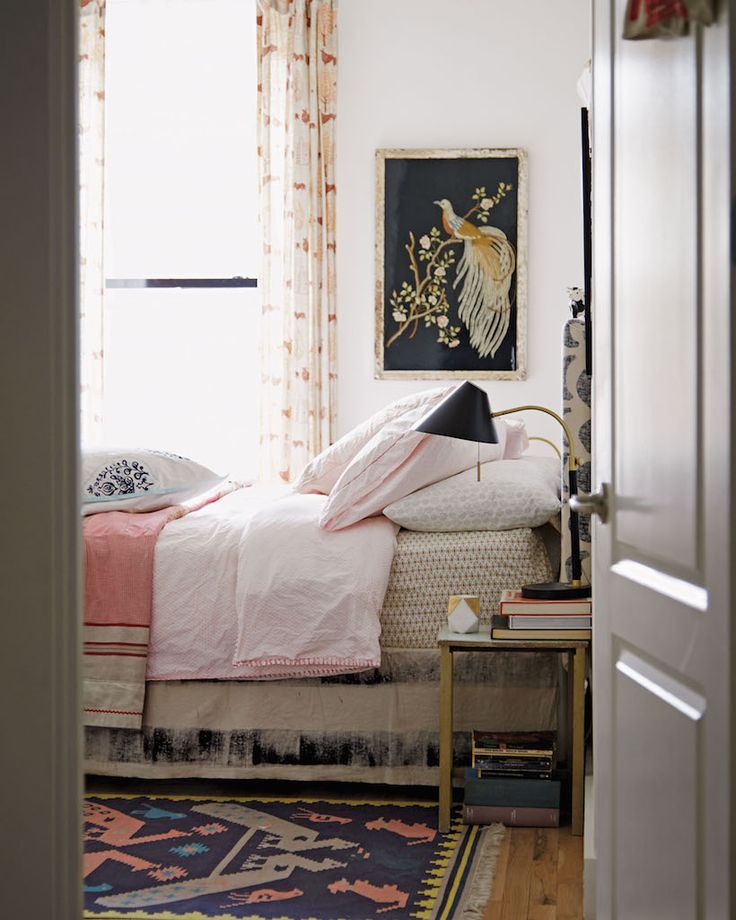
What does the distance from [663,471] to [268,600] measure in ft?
5.64

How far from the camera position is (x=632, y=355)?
1563mm

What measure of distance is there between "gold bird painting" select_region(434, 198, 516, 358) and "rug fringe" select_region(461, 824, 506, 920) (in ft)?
9.95

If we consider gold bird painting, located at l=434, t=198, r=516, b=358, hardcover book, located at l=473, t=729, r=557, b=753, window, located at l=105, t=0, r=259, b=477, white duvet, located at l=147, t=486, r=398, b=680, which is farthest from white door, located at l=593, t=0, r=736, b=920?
window, located at l=105, t=0, r=259, b=477

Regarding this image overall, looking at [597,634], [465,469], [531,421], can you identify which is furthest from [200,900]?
[531,421]

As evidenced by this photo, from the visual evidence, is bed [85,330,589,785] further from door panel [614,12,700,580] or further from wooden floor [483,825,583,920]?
door panel [614,12,700,580]

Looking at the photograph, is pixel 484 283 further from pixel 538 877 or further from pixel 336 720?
pixel 538 877

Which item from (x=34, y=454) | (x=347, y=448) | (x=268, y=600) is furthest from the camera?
(x=347, y=448)

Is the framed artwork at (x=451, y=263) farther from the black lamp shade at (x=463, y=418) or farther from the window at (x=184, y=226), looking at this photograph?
the black lamp shade at (x=463, y=418)

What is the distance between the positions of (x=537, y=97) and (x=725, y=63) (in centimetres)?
446

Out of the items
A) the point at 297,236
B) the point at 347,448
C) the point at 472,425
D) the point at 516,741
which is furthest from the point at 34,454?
the point at 297,236

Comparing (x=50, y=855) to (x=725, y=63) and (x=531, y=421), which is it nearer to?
(x=725, y=63)

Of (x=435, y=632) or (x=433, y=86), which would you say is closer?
(x=435, y=632)

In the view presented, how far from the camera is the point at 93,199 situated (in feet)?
18.3

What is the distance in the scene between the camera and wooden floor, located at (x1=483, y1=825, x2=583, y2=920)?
2.29 metres
